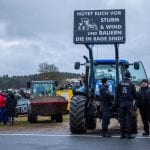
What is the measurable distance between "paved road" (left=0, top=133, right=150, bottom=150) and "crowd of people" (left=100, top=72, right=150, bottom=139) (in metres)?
0.42

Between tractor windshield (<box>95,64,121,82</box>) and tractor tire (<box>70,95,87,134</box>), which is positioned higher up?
tractor windshield (<box>95,64,121,82</box>)

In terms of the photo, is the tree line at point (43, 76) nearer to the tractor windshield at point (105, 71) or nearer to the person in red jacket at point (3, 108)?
the person in red jacket at point (3, 108)

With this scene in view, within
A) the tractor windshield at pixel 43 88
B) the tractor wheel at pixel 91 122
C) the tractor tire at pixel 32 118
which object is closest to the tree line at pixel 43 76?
the tractor windshield at pixel 43 88

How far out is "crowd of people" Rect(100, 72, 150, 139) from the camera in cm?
1773

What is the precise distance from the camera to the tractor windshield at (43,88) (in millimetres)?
35406

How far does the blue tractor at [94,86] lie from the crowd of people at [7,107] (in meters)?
6.66

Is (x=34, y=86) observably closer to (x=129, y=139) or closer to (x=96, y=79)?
(x=96, y=79)

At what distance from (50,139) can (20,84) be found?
86130 mm

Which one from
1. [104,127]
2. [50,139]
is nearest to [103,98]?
[104,127]

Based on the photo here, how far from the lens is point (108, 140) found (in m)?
16.9

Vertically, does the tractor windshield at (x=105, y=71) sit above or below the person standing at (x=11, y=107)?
above

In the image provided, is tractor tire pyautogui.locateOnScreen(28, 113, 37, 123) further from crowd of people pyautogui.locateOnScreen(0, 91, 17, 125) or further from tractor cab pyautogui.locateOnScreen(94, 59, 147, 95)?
tractor cab pyautogui.locateOnScreen(94, 59, 147, 95)

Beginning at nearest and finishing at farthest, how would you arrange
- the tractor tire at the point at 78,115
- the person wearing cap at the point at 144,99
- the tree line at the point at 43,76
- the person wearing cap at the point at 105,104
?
the person wearing cap at the point at 105,104
the person wearing cap at the point at 144,99
the tractor tire at the point at 78,115
the tree line at the point at 43,76

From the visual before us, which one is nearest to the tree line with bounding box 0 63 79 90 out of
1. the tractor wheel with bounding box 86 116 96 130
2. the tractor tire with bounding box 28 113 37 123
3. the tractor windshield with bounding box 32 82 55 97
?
the tractor windshield with bounding box 32 82 55 97
